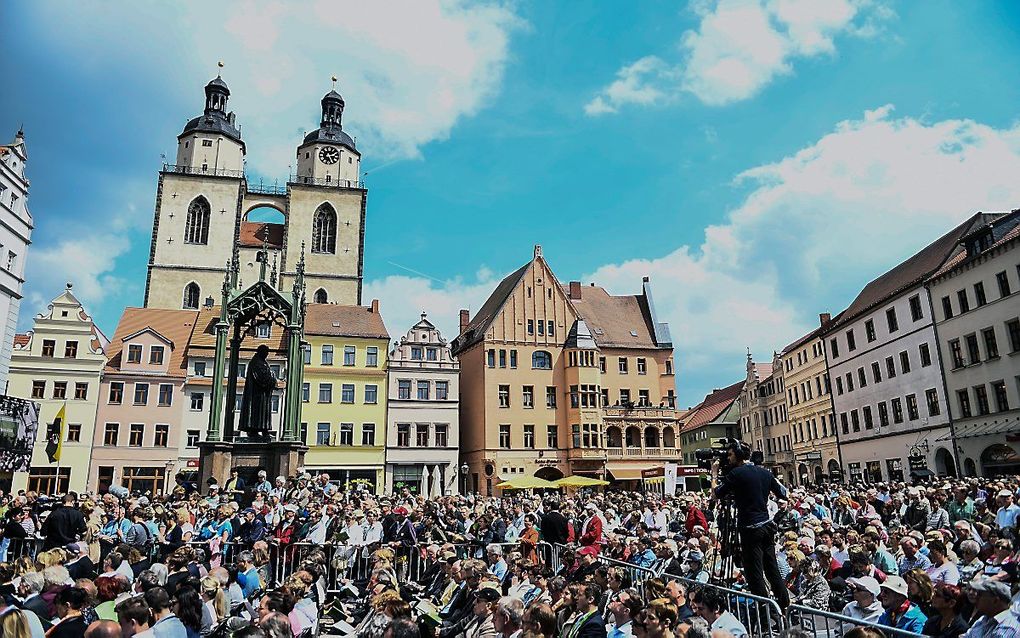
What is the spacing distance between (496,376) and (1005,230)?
30.4m

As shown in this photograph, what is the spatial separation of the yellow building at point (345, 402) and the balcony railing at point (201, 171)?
841 inches

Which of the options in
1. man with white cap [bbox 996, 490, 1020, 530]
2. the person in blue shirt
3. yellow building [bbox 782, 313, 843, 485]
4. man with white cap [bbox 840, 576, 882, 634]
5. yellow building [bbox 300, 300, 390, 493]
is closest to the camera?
man with white cap [bbox 840, 576, 882, 634]

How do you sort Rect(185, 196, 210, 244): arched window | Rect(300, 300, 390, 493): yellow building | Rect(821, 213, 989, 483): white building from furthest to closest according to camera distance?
Rect(185, 196, 210, 244): arched window, Rect(300, 300, 390, 493): yellow building, Rect(821, 213, 989, 483): white building

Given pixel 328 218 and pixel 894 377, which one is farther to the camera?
pixel 328 218

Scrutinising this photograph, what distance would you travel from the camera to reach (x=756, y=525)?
24.3 ft

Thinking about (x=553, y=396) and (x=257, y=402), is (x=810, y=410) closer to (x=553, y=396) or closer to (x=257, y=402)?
(x=553, y=396)

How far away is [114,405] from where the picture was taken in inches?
1574

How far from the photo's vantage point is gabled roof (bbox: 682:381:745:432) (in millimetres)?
68312

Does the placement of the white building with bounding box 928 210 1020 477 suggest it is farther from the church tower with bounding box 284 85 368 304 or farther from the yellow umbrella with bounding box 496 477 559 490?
the church tower with bounding box 284 85 368 304

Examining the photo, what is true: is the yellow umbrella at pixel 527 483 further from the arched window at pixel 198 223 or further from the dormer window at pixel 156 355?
the arched window at pixel 198 223

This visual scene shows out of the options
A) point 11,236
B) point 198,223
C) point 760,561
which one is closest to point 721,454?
point 760,561

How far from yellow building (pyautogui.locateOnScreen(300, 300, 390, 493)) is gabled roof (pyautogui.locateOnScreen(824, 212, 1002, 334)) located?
30853 millimetres

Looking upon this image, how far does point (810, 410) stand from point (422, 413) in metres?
28.0

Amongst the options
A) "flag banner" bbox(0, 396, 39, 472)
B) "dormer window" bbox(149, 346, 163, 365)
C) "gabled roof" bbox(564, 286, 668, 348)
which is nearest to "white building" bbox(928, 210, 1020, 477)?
"gabled roof" bbox(564, 286, 668, 348)
